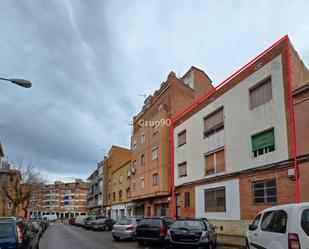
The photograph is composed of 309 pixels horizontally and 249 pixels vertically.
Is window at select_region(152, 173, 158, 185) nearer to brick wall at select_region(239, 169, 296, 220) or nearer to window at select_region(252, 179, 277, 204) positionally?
brick wall at select_region(239, 169, 296, 220)

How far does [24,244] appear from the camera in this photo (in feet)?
32.9

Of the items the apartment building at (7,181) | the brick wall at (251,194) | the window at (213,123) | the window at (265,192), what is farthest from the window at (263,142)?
the apartment building at (7,181)

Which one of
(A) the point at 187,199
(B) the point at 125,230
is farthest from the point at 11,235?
(A) the point at 187,199

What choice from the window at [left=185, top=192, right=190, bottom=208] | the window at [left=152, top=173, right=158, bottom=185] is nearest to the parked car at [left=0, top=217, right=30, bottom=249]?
the window at [left=185, top=192, right=190, bottom=208]

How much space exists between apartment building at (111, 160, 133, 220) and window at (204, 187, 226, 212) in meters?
20.0

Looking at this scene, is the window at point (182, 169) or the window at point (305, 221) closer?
the window at point (305, 221)

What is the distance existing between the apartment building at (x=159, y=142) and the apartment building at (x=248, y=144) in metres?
4.18

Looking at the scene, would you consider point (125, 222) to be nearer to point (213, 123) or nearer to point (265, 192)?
point (265, 192)

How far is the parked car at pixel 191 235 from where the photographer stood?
12.7 meters

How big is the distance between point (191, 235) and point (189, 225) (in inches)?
20.3

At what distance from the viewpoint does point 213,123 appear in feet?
77.8

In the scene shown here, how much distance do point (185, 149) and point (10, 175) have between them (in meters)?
35.1

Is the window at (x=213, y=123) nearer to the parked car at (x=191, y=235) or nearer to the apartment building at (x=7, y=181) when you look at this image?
the parked car at (x=191, y=235)

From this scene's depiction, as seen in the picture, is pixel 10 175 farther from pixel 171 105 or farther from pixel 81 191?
pixel 81 191
